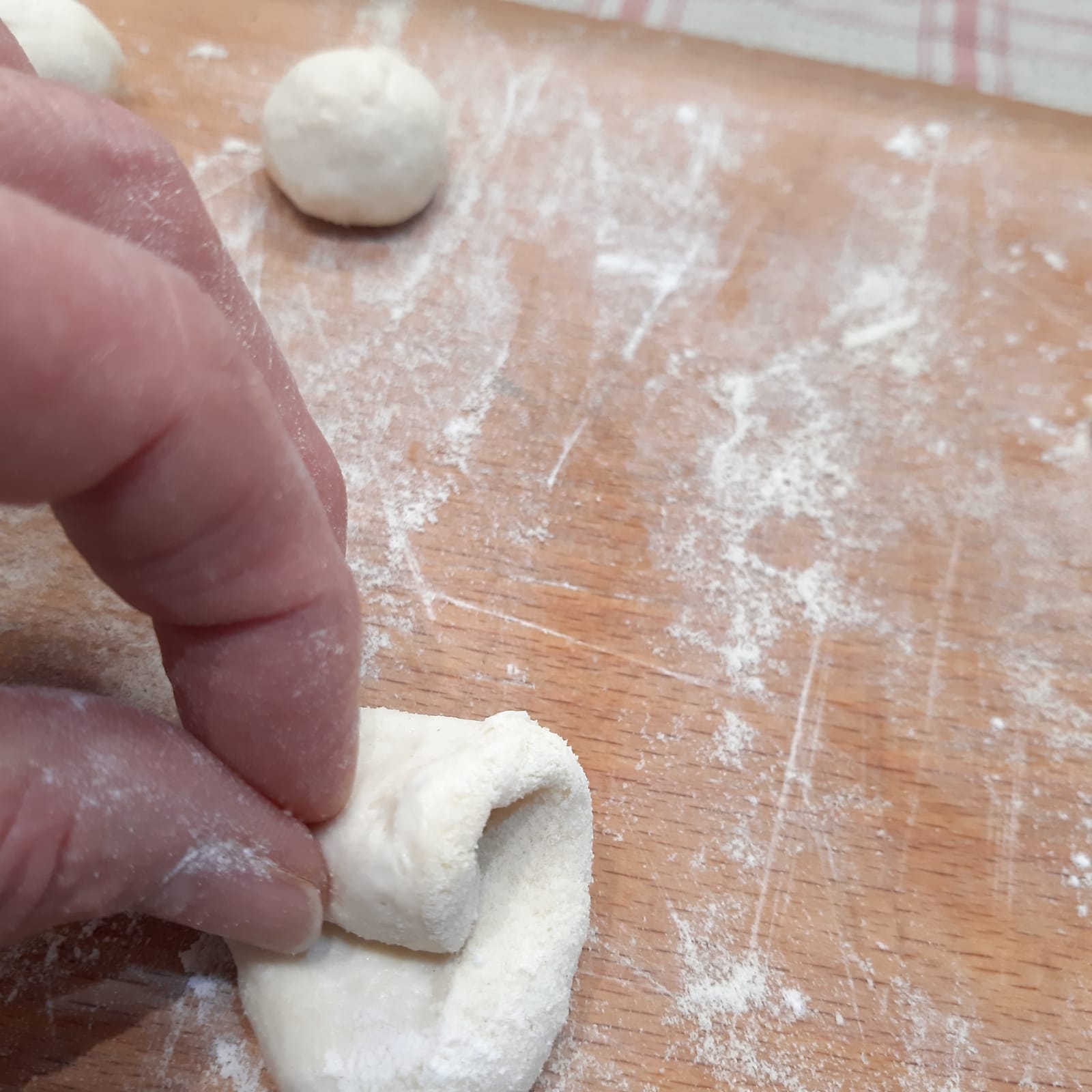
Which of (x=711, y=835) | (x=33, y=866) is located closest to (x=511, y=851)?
(x=711, y=835)

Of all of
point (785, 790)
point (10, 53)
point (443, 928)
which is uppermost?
point (10, 53)

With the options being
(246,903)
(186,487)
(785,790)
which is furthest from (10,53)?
(785,790)

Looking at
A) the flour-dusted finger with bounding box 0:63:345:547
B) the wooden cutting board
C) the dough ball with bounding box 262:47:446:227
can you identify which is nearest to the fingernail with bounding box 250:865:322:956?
the wooden cutting board

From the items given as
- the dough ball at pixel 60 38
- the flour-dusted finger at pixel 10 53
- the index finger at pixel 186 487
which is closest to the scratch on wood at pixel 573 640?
the index finger at pixel 186 487

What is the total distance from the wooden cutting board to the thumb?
14 cm

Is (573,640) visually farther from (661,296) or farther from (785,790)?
(661,296)

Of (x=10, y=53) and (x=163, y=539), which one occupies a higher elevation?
(x=10, y=53)

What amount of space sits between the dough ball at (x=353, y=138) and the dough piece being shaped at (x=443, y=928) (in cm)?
70

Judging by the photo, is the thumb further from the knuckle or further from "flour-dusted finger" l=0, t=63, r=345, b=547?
"flour-dusted finger" l=0, t=63, r=345, b=547

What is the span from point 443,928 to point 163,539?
0.34m

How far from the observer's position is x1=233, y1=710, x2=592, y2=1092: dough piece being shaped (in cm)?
64

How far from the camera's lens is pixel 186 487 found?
0.47 metres

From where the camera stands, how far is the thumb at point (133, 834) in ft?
1.78

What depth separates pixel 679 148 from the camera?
4.35 ft
